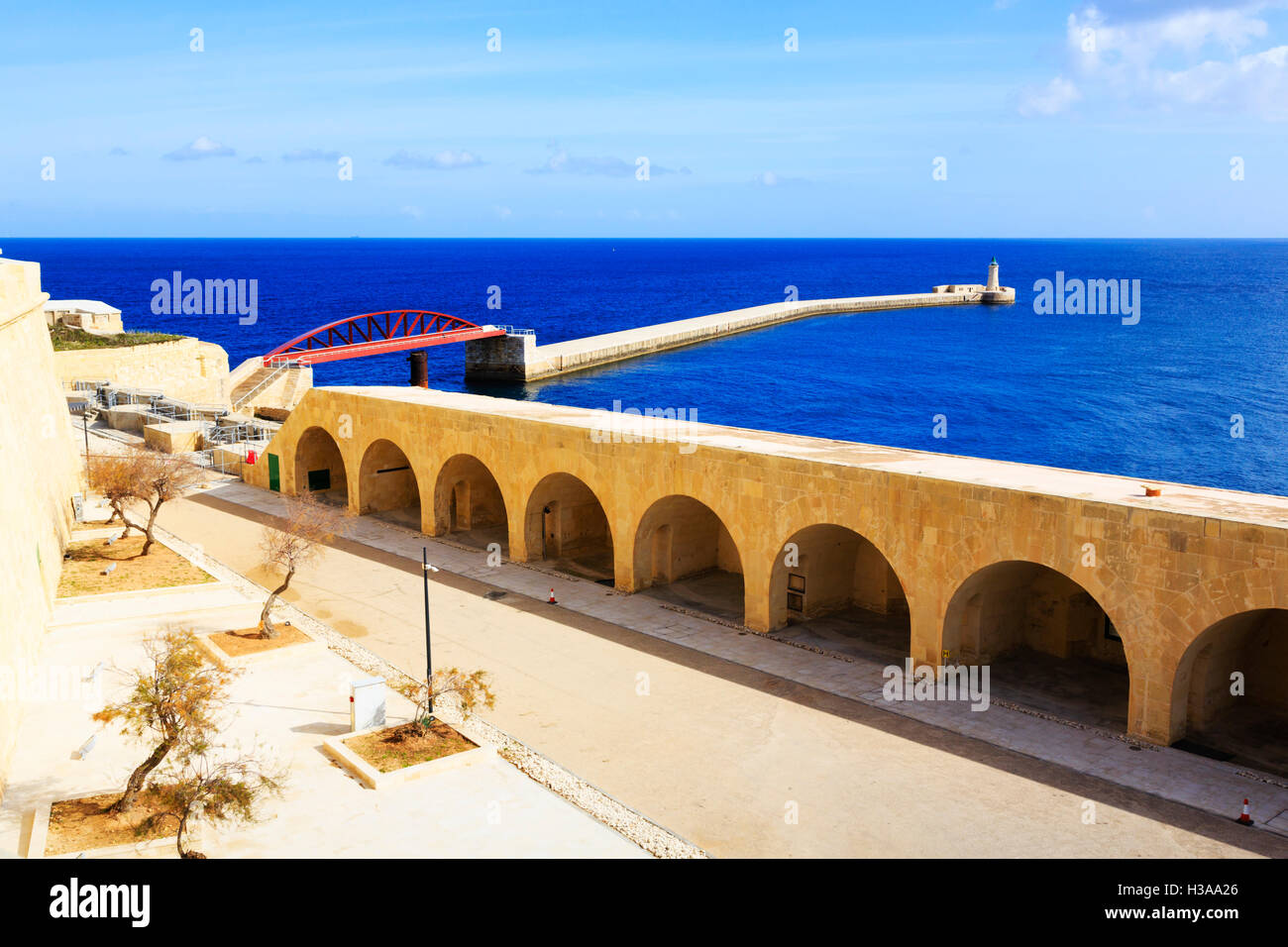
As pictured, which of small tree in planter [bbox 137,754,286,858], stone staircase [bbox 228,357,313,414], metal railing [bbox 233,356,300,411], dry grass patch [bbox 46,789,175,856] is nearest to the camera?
small tree in planter [bbox 137,754,286,858]

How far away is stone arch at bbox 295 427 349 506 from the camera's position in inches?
1693

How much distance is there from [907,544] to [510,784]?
1018 centimetres

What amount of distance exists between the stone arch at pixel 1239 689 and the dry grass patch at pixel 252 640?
64.3 feet

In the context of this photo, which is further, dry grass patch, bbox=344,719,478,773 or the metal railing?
the metal railing

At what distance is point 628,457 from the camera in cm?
2934

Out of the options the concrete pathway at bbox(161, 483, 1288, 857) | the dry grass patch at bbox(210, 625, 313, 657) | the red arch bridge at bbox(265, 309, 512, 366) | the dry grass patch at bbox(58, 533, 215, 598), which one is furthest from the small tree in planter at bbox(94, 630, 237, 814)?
the red arch bridge at bbox(265, 309, 512, 366)

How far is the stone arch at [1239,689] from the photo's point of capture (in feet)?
65.9

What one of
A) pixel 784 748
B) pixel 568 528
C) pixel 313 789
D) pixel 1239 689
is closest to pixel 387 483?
pixel 568 528

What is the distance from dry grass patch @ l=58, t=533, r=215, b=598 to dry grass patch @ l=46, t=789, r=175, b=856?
12250 mm

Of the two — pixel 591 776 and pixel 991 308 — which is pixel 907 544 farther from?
pixel 991 308

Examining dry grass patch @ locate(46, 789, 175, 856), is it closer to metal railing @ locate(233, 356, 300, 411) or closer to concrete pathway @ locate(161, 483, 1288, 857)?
concrete pathway @ locate(161, 483, 1288, 857)

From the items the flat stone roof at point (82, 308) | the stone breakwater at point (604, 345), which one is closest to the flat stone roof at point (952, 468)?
the flat stone roof at point (82, 308)

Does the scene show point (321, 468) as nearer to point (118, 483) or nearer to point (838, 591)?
point (118, 483)
